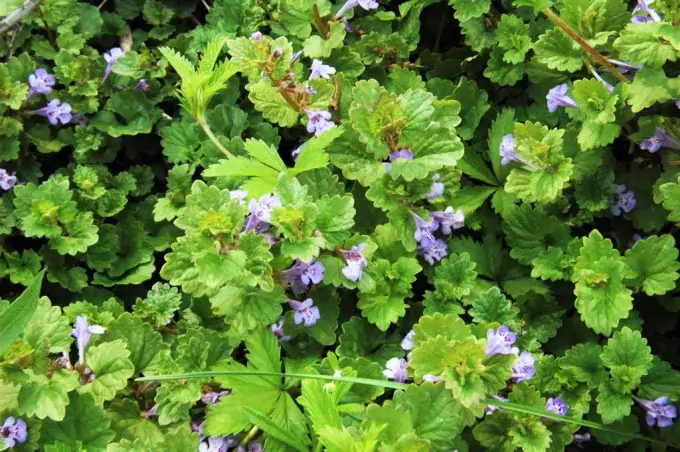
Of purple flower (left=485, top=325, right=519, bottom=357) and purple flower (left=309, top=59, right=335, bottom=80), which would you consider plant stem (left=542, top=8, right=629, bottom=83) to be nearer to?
purple flower (left=309, top=59, right=335, bottom=80)

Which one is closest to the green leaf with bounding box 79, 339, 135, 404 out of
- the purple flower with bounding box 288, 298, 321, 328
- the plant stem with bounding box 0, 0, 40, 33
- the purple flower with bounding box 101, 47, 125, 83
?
the purple flower with bounding box 288, 298, 321, 328

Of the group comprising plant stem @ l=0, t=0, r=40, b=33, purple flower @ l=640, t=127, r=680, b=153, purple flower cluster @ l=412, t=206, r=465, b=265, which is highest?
plant stem @ l=0, t=0, r=40, b=33

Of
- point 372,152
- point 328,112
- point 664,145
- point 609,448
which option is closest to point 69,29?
point 328,112

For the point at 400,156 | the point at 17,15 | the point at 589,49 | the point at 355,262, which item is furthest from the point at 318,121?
the point at 17,15

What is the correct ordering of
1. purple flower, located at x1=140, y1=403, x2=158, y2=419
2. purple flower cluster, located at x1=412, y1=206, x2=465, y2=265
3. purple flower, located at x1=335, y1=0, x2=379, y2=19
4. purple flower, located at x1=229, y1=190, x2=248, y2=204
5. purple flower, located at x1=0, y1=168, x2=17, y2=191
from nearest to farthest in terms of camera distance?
purple flower, located at x1=229, y1=190, x2=248, y2=204 < purple flower, located at x1=140, y1=403, x2=158, y2=419 < purple flower cluster, located at x1=412, y1=206, x2=465, y2=265 < purple flower, located at x1=335, y1=0, x2=379, y2=19 < purple flower, located at x1=0, y1=168, x2=17, y2=191

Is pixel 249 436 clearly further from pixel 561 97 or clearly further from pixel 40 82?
pixel 40 82

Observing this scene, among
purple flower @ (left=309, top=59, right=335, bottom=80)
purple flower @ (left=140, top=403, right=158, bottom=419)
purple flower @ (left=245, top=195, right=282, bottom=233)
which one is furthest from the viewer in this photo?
purple flower @ (left=309, top=59, right=335, bottom=80)

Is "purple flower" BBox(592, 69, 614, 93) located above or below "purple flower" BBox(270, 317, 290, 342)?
above
